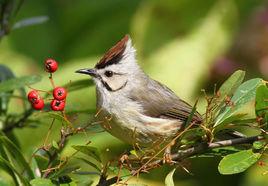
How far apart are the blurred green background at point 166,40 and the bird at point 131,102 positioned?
1243 millimetres

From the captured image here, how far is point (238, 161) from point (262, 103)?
224 mm

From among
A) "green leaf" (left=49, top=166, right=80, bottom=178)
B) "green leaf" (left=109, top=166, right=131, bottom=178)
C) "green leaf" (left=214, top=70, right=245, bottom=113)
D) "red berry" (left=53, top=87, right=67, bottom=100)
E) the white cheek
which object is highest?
the white cheek

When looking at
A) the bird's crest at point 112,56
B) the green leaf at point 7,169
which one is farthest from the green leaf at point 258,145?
the bird's crest at point 112,56

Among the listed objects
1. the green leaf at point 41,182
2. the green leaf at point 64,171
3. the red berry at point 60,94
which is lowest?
the green leaf at point 41,182

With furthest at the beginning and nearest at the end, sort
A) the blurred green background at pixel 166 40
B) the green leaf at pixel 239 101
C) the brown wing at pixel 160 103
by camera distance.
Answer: the blurred green background at pixel 166 40, the brown wing at pixel 160 103, the green leaf at pixel 239 101

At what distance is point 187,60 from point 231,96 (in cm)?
319

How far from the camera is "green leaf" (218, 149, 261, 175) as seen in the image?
2326mm

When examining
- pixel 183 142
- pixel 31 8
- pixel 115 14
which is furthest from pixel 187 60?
pixel 183 142

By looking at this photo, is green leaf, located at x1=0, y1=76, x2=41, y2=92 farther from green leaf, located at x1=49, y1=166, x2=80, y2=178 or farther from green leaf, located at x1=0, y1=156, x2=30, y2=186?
green leaf, located at x1=49, y1=166, x2=80, y2=178

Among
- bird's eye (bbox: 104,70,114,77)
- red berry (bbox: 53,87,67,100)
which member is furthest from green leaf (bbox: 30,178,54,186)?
bird's eye (bbox: 104,70,114,77)

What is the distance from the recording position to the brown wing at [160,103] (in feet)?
11.4

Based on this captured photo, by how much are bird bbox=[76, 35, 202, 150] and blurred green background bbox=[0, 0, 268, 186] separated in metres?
1.24

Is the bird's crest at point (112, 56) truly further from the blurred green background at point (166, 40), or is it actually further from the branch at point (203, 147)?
the blurred green background at point (166, 40)

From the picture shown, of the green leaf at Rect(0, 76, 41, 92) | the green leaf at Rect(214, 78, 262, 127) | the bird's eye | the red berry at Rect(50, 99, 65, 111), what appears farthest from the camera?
the bird's eye
